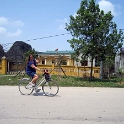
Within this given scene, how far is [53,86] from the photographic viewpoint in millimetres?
9375

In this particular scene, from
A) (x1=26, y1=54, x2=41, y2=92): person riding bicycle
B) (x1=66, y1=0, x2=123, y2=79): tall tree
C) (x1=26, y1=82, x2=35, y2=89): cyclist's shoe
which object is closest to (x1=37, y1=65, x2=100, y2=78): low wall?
(x1=66, y1=0, x2=123, y2=79): tall tree

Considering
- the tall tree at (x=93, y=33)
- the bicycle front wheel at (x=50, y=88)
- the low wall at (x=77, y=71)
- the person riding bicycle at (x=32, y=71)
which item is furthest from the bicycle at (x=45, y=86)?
the low wall at (x=77, y=71)

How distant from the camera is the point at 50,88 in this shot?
943 centimetres

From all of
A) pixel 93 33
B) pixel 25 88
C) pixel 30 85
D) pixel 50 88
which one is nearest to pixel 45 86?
pixel 50 88

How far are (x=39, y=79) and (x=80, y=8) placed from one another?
9875mm

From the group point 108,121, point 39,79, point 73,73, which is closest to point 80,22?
point 73,73

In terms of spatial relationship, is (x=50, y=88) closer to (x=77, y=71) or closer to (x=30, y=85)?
(x=30, y=85)

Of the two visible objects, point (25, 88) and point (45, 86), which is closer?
point (45, 86)

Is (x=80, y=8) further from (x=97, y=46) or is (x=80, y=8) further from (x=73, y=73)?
(x=73, y=73)

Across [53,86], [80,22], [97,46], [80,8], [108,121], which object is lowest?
[108,121]

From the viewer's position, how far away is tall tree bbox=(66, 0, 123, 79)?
17156mm

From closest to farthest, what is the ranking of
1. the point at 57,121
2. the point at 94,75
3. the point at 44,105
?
the point at 57,121, the point at 44,105, the point at 94,75

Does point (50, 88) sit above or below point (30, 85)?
below

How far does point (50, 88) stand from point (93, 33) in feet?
28.8
